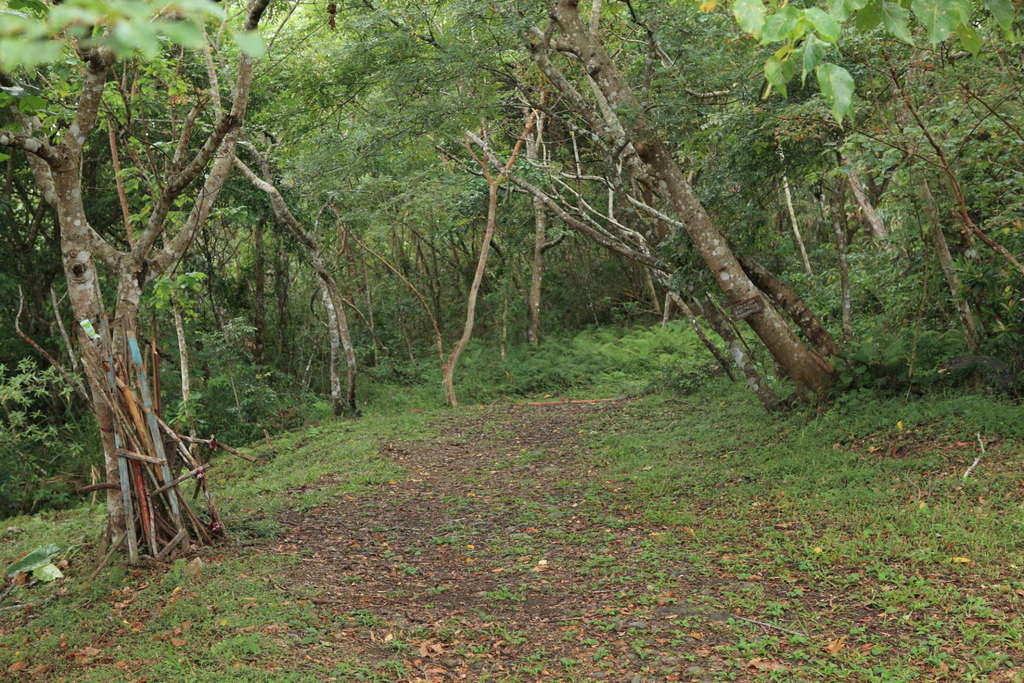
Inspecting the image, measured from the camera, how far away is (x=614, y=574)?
5.14m

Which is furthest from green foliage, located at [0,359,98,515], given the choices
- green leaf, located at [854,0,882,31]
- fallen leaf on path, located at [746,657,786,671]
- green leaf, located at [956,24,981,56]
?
green leaf, located at [956,24,981,56]

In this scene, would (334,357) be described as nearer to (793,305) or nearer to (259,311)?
(259,311)

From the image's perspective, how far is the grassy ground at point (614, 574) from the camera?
393 centimetres

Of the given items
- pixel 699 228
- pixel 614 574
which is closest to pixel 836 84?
pixel 614 574

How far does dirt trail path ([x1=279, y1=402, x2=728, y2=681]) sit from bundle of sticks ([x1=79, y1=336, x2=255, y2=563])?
81 centimetres

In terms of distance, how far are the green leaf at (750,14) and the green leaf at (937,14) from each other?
441 millimetres

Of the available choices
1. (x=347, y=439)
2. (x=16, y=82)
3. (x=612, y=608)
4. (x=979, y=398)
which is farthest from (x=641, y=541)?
(x=347, y=439)

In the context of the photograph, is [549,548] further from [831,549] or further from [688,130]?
[688,130]

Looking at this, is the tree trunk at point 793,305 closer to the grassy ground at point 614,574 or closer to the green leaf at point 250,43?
the grassy ground at point 614,574

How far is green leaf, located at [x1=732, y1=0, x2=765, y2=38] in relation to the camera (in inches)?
79.2

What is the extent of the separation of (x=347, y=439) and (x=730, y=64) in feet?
22.2

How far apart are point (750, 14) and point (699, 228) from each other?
5782mm

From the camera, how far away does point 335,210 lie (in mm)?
14383

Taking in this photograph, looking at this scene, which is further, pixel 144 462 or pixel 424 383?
pixel 424 383
